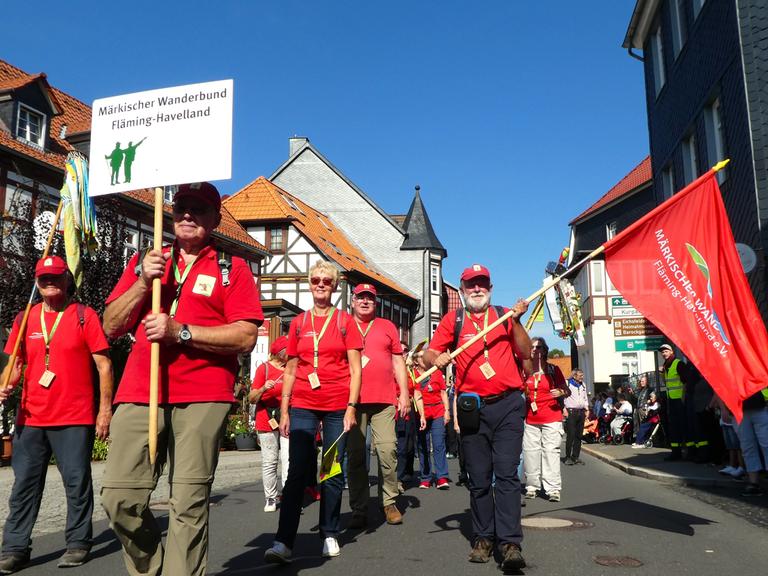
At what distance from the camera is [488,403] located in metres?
5.71

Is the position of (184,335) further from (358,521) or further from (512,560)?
(358,521)

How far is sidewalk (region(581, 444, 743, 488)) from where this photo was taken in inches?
418

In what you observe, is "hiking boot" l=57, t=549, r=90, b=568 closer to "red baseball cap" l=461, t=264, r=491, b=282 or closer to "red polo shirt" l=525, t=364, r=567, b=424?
"red baseball cap" l=461, t=264, r=491, b=282

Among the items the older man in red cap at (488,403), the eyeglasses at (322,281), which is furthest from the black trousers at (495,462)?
the eyeglasses at (322,281)

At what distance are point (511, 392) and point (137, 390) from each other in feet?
9.56

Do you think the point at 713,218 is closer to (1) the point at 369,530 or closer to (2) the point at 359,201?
(1) the point at 369,530

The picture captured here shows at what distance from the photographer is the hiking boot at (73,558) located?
17.5ft

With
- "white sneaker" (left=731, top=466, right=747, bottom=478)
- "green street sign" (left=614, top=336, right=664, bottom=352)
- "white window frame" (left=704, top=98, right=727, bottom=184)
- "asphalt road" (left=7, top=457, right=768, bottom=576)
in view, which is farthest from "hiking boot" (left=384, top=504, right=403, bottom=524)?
"white window frame" (left=704, top=98, right=727, bottom=184)

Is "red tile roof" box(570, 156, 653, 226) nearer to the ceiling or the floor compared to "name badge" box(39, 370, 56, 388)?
nearer to the ceiling

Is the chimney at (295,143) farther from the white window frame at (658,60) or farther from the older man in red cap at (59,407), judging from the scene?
the older man in red cap at (59,407)

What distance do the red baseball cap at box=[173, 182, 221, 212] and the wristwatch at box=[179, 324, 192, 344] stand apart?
2.31ft

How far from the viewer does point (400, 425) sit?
11.1 metres

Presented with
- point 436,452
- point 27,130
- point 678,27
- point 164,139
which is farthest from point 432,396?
point 27,130

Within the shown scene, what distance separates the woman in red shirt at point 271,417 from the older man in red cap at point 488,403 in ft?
9.62
